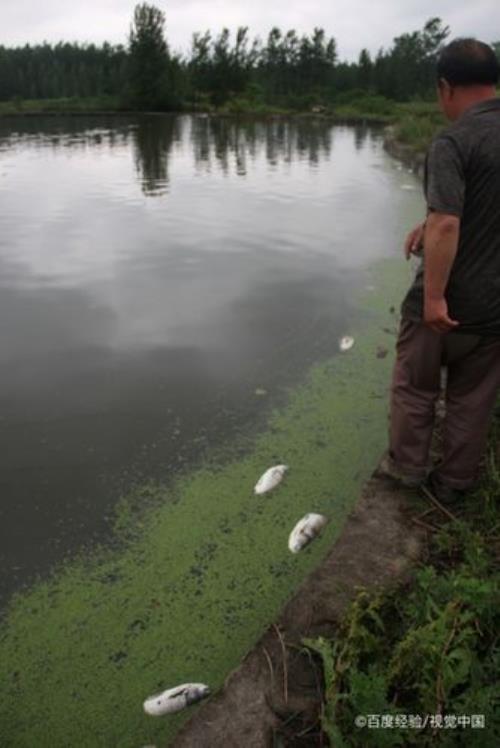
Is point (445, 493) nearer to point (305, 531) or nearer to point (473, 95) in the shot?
point (305, 531)

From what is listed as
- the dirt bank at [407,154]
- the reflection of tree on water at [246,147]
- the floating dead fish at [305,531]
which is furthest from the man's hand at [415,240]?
the reflection of tree on water at [246,147]

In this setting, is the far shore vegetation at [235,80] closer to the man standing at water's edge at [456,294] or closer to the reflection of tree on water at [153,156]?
the reflection of tree on water at [153,156]

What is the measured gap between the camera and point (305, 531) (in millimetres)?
2359

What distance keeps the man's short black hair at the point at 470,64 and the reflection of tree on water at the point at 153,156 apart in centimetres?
878

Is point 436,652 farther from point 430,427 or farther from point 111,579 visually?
point 111,579

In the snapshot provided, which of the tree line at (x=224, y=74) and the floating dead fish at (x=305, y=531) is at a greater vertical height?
the tree line at (x=224, y=74)

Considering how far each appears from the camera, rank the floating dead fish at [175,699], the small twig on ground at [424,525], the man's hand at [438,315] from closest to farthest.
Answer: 1. the floating dead fish at [175,699]
2. the man's hand at [438,315]
3. the small twig on ground at [424,525]

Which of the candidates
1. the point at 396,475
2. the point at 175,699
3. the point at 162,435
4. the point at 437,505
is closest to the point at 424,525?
the point at 437,505

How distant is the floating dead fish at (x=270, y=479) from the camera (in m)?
2.68

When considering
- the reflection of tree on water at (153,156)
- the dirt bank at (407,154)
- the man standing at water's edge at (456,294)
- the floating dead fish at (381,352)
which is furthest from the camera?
the dirt bank at (407,154)

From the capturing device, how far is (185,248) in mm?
6703

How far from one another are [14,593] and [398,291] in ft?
14.0

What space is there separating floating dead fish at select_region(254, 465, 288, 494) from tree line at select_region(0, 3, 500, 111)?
47.9 m

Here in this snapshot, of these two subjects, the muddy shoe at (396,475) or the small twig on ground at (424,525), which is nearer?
the small twig on ground at (424,525)
